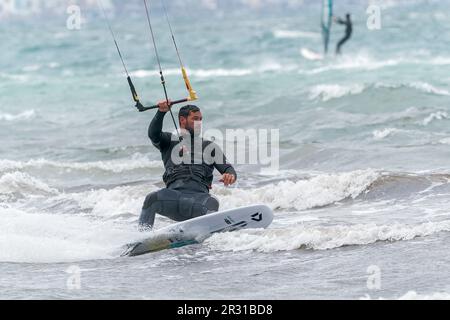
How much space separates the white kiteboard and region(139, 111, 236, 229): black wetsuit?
21 centimetres

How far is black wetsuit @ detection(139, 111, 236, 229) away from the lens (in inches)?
365

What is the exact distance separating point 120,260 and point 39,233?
5.20ft

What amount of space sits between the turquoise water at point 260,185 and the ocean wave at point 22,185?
28 millimetres

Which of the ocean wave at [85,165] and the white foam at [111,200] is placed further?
the ocean wave at [85,165]

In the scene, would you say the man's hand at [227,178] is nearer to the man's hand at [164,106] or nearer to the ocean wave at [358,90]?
the man's hand at [164,106]

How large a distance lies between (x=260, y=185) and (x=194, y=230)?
174 inches

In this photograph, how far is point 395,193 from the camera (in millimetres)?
11891

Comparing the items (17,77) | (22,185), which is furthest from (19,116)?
(17,77)

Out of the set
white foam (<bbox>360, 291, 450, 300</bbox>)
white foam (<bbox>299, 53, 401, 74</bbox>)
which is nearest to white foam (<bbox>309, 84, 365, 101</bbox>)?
white foam (<bbox>299, 53, 401, 74</bbox>)

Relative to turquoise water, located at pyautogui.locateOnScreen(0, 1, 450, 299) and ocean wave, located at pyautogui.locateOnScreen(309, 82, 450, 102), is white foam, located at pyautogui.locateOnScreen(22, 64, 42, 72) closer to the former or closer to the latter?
turquoise water, located at pyautogui.locateOnScreen(0, 1, 450, 299)

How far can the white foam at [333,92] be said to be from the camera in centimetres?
2325

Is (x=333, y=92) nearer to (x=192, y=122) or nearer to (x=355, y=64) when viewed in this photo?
(x=355, y=64)

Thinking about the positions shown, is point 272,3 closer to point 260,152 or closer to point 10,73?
point 10,73

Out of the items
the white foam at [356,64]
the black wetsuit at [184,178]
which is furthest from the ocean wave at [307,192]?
the white foam at [356,64]
